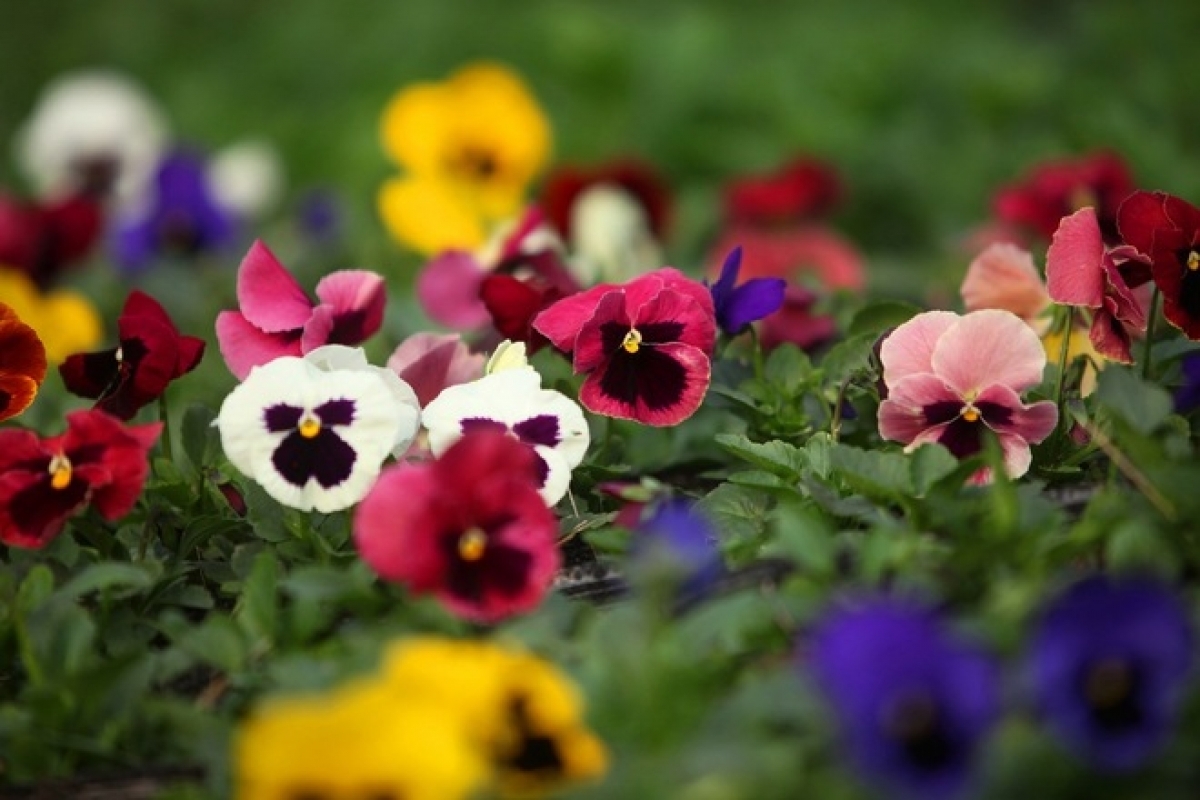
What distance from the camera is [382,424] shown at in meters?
1.26

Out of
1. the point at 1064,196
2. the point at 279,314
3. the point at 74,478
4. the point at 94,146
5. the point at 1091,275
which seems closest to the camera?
the point at 74,478

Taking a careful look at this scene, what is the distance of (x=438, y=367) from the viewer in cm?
149

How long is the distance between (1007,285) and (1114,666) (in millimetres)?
765

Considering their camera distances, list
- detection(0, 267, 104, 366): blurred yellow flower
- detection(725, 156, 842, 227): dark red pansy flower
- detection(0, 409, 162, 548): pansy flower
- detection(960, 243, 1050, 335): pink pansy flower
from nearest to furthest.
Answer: detection(0, 409, 162, 548): pansy flower
detection(960, 243, 1050, 335): pink pansy flower
detection(0, 267, 104, 366): blurred yellow flower
detection(725, 156, 842, 227): dark red pansy flower

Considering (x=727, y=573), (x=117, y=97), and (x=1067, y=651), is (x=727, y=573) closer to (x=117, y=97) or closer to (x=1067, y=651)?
(x=1067, y=651)

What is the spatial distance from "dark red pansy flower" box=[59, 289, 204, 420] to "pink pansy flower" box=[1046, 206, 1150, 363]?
80 centimetres

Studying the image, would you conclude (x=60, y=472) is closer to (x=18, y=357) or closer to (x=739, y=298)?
(x=18, y=357)

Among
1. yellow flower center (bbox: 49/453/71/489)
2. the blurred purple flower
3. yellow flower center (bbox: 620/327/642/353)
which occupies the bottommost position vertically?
yellow flower center (bbox: 49/453/71/489)

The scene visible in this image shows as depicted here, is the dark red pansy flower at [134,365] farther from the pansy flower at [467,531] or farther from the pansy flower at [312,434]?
the pansy flower at [467,531]

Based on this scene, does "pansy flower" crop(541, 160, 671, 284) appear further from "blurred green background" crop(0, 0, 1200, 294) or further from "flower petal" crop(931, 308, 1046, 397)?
"flower petal" crop(931, 308, 1046, 397)

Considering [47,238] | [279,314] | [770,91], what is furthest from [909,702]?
[770,91]

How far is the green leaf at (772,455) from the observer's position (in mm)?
1341

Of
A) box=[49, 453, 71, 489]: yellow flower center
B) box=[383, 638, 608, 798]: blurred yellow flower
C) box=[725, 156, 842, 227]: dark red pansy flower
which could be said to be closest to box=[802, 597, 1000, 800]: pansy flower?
box=[383, 638, 608, 798]: blurred yellow flower

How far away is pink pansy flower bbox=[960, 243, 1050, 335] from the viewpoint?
159cm
